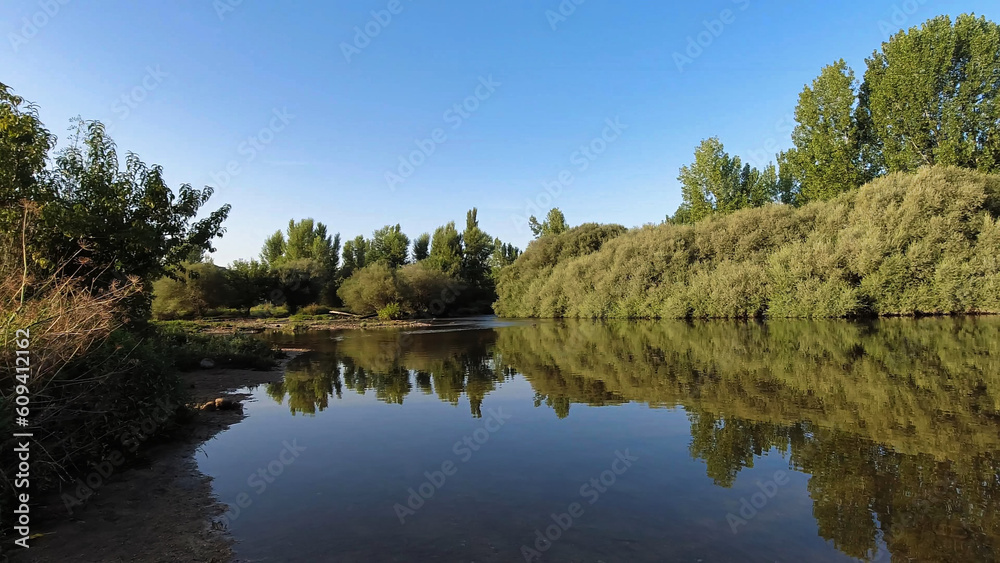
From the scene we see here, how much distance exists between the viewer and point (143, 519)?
551 centimetres

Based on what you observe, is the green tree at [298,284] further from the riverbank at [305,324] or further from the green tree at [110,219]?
the green tree at [110,219]

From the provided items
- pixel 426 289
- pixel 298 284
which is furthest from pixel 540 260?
pixel 298 284

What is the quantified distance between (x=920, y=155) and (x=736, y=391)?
37.4 metres

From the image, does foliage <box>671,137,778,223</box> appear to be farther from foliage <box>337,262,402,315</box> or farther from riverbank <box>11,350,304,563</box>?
riverbank <box>11,350,304,563</box>

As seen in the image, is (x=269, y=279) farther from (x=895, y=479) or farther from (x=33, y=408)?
(x=895, y=479)

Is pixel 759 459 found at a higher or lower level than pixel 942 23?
lower

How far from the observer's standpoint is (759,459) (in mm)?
7133

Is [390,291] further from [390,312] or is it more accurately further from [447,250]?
[447,250]

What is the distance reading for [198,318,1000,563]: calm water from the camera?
16.1 feet

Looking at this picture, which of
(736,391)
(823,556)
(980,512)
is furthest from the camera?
(736,391)

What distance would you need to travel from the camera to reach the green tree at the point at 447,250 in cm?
7250

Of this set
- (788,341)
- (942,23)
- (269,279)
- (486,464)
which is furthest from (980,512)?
(269,279)
